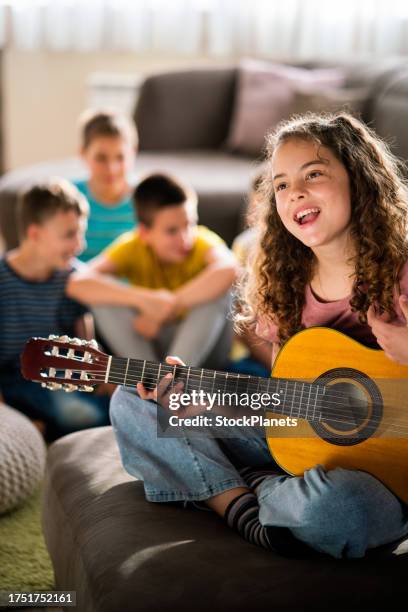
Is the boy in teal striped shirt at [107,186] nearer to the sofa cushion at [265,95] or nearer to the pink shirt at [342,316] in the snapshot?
the sofa cushion at [265,95]

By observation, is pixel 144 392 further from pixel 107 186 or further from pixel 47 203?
pixel 107 186

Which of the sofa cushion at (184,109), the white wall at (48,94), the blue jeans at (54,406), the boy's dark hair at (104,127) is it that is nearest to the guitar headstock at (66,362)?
the blue jeans at (54,406)

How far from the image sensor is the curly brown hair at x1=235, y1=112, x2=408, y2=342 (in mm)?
1570

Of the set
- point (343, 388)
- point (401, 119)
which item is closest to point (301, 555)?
point (343, 388)

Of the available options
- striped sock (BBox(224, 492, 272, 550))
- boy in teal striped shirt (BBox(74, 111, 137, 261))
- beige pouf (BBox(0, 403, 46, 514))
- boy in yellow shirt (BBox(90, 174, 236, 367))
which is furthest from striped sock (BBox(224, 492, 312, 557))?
boy in teal striped shirt (BBox(74, 111, 137, 261))

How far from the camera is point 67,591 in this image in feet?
5.23

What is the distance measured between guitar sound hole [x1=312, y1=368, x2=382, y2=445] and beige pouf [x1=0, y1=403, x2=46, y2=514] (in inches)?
30.2

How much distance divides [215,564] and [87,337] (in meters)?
1.36

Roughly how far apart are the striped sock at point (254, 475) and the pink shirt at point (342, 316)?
10.8 inches

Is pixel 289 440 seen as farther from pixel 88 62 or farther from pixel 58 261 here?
pixel 88 62

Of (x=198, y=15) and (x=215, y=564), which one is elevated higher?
(x=198, y=15)

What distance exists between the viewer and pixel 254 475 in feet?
5.57

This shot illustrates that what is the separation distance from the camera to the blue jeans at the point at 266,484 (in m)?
1.44

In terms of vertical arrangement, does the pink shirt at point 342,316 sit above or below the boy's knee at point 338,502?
above
